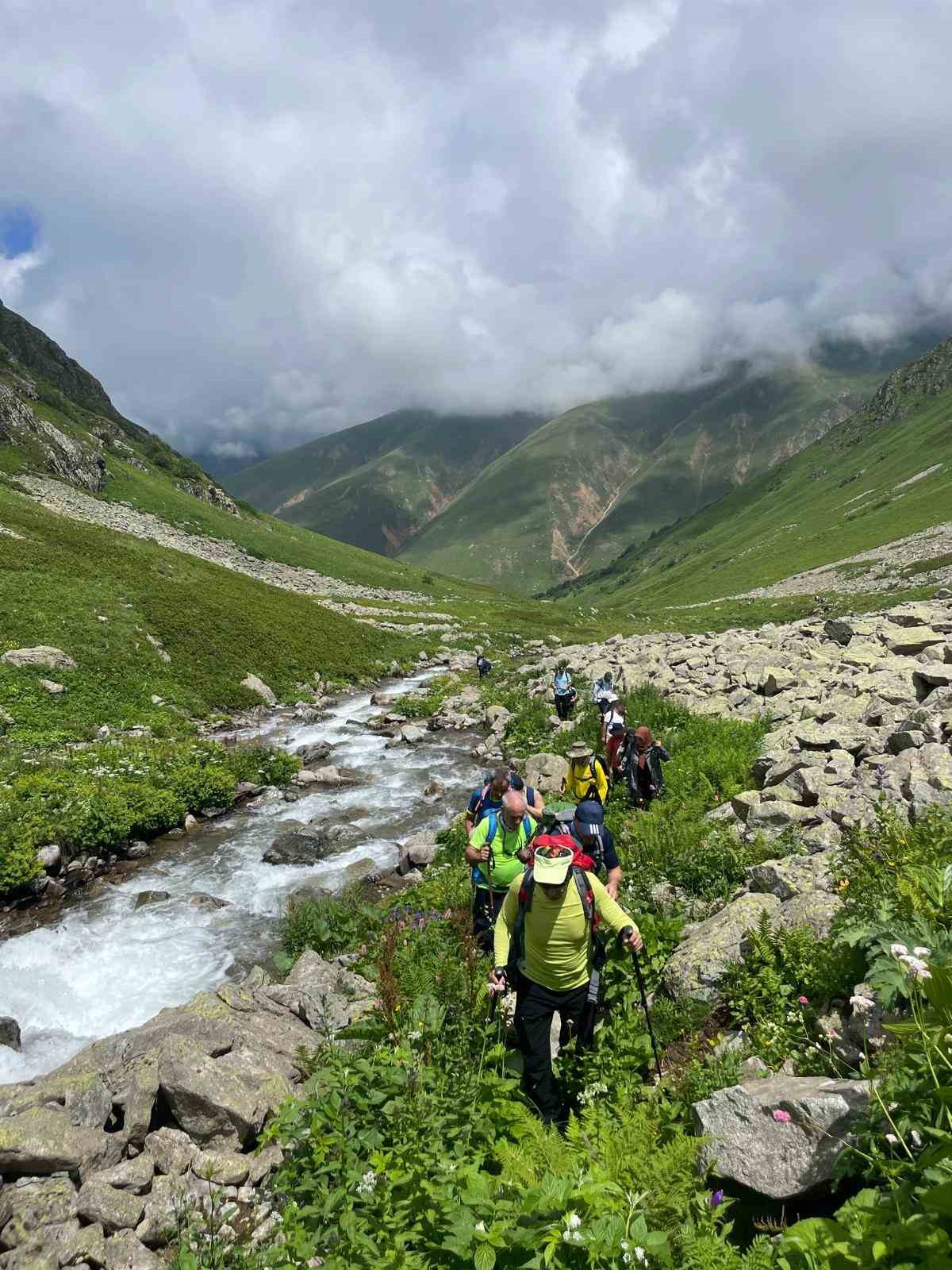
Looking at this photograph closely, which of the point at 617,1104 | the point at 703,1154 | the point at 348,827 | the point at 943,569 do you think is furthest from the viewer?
the point at 943,569

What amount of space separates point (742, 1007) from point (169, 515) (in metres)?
84.4

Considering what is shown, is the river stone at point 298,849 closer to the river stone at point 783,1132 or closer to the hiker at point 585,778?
the hiker at point 585,778

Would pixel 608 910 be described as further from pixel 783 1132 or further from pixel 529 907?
pixel 783 1132

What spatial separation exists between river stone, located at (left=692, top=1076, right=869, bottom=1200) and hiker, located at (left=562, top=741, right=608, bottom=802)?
6938 mm

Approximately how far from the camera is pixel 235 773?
67.9 ft

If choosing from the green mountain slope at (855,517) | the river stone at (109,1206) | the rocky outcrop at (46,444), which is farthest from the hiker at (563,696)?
the rocky outcrop at (46,444)

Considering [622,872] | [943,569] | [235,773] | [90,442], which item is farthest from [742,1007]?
[90,442]

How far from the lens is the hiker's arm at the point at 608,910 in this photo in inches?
269

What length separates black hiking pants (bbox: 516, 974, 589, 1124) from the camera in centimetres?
649

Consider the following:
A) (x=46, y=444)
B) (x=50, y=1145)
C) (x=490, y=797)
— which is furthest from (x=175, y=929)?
(x=46, y=444)

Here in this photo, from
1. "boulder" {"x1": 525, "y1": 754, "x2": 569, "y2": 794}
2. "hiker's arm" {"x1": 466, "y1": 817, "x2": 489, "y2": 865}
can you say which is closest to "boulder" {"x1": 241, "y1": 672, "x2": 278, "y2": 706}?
"boulder" {"x1": 525, "y1": 754, "x2": 569, "y2": 794}

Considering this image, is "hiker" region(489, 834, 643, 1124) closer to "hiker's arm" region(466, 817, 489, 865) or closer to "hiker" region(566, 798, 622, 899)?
"hiker" region(566, 798, 622, 899)

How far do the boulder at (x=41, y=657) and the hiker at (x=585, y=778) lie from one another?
22.2 metres

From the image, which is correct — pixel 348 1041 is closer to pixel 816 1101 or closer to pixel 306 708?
pixel 816 1101
